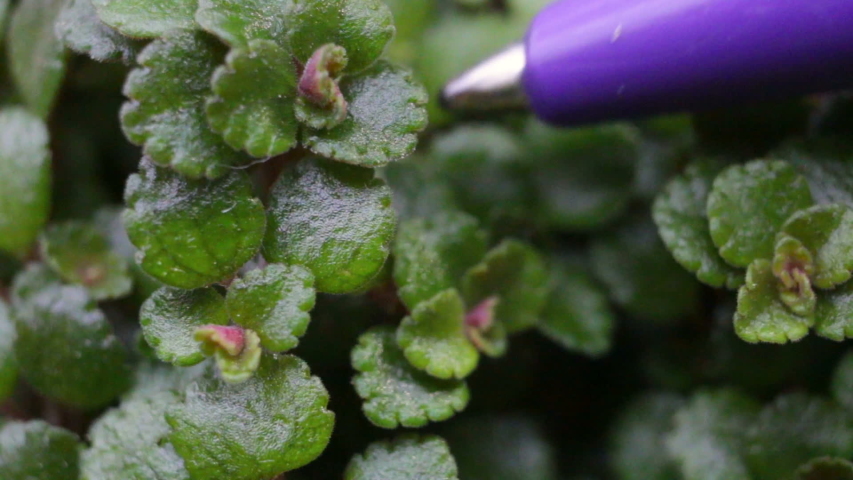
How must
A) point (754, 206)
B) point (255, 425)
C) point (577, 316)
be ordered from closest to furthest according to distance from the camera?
point (255, 425) < point (754, 206) < point (577, 316)

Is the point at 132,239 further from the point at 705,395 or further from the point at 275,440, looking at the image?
the point at 705,395

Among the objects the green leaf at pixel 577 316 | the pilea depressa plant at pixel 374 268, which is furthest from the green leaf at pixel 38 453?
the green leaf at pixel 577 316

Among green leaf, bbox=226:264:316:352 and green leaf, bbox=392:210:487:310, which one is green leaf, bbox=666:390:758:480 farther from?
green leaf, bbox=226:264:316:352

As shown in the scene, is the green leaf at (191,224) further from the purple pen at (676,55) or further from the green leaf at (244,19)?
the purple pen at (676,55)

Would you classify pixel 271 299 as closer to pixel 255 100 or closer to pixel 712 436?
pixel 255 100

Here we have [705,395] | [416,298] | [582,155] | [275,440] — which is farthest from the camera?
[582,155]

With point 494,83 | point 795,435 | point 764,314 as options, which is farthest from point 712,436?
point 494,83

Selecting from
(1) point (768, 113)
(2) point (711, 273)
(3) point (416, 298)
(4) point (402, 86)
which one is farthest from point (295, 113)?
(1) point (768, 113)
